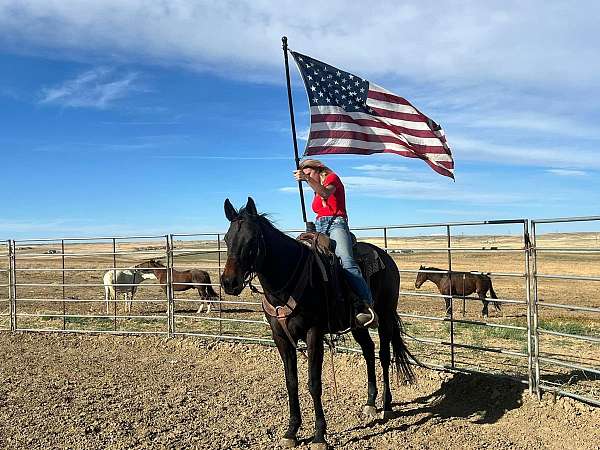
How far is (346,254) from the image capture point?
5.35 metres

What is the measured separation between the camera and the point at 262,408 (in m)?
5.93

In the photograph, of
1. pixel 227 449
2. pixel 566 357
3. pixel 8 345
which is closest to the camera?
pixel 227 449

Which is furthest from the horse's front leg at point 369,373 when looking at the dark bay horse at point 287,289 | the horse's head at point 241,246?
the horse's head at point 241,246

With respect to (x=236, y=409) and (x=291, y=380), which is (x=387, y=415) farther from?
(x=236, y=409)

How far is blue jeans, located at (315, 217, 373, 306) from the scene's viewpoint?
5.31m

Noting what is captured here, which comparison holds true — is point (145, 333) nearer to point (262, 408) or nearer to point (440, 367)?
point (262, 408)

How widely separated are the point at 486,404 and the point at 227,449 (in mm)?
2861

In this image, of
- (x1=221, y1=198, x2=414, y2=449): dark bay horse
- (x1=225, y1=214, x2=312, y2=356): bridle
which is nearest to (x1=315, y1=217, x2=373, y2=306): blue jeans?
(x1=221, y1=198, x2=414, y2=449): dark bay horse

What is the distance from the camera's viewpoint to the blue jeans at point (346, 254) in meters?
5.31

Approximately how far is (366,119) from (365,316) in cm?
245

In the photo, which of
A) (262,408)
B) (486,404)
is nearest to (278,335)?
(262,408)

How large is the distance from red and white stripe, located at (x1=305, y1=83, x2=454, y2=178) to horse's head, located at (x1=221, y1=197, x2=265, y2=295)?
2082 mm

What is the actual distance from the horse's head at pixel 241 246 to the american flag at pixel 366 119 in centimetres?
210

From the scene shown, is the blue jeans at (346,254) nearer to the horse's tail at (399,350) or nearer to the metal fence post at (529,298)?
the horse's tail at (399,350)
